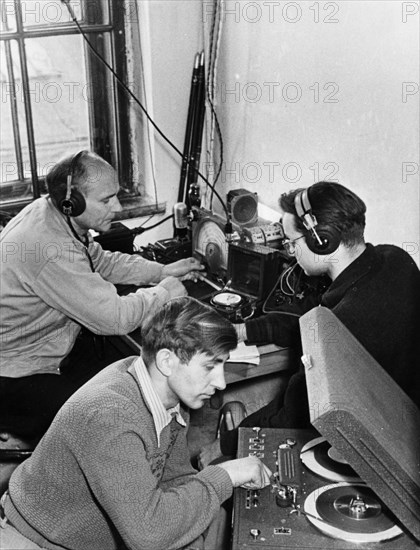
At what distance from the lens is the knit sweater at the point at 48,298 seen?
2705 millimetres

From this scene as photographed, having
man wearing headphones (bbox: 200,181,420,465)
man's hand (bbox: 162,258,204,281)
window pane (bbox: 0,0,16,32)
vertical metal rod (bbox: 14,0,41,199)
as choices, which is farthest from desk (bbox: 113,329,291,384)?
window pane (bbox: 0,0,16,32)

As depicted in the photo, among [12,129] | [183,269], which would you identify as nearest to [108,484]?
[183,269]

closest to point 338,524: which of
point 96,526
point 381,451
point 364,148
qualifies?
point 381,451

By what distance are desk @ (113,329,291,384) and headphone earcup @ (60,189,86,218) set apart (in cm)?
49

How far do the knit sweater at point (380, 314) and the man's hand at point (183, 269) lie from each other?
2.75ft

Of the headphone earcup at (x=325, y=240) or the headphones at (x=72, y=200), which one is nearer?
the headphone earcup at (x=325, y=240)

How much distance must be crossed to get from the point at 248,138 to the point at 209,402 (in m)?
1.31

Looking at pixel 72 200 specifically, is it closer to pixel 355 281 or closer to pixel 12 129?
pixel 355 281

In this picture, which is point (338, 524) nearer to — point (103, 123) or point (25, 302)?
point (25, 302)

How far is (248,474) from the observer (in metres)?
1.93

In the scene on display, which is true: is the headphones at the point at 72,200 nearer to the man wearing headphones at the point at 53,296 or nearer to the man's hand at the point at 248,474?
the man wearing headphones at the point at 53,296

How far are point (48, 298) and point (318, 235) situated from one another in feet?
3.14

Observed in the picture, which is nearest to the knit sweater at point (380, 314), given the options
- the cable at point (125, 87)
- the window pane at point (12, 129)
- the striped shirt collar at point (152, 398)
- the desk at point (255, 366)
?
the desk at point (255, 366)

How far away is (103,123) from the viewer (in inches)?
160
